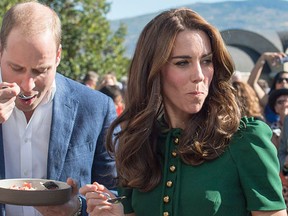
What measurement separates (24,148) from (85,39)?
17684 millimetres

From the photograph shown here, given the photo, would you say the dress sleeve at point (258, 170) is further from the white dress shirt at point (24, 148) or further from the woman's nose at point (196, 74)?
the white dress shirt at point (24, 148)

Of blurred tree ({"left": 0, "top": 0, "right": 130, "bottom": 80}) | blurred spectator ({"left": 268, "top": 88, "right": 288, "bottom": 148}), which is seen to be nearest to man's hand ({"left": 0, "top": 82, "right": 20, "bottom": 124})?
blurred spectator ({"left": 268, "top": 88, "right": 288, "bottom": 148})

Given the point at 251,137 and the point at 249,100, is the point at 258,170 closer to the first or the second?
the point at 251,137

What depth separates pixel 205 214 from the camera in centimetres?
291

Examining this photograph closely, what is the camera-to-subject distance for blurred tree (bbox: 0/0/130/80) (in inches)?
811

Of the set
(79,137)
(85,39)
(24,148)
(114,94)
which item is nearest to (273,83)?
(114,94)

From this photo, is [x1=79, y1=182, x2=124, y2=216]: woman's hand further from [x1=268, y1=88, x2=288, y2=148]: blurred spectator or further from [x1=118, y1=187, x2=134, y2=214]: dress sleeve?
[x1=268, y1=88, x2=288, y2=148]: blurred spectator

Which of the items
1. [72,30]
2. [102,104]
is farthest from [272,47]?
[102,104]

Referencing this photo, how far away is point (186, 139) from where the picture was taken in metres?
3.10

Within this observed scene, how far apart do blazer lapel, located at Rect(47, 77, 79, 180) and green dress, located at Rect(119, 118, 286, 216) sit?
2.55 ft

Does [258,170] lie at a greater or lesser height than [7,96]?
lesser

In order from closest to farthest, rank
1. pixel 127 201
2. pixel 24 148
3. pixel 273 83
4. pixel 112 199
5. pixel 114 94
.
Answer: pixel 112 199, pixel 127 201, pixel 24 148, pixel 273 83, pixel 114 94

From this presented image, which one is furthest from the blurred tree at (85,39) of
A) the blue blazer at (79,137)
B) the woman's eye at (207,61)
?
the woman's eye at (207,61)

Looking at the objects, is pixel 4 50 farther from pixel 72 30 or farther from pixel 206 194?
pixel 72 30
